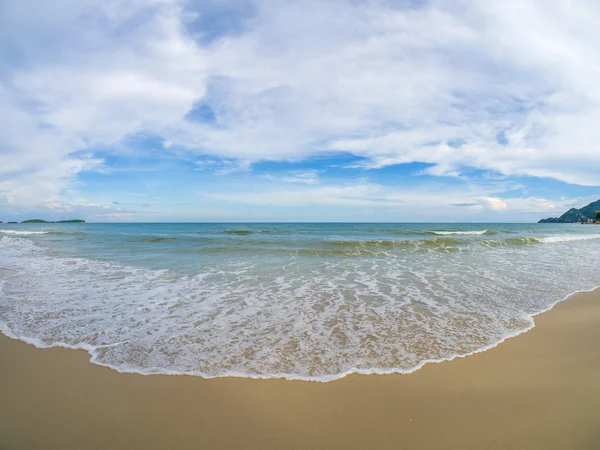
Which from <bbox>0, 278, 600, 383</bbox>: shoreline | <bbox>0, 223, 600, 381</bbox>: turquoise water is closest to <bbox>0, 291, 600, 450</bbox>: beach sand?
<bbox>0, 278, 600, 383</bbox>: shoreline

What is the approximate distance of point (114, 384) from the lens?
3.39 metres

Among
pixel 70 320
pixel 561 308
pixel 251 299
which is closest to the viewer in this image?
pixel 70 320

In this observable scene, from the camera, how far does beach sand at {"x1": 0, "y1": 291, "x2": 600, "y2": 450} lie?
99.6 inches

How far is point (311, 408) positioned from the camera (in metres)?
2.92

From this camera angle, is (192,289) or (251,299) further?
(192,289)

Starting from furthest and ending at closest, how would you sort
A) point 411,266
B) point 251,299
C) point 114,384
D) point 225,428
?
point 411,266 → point 251,299 → point 114,384 → point 225,428

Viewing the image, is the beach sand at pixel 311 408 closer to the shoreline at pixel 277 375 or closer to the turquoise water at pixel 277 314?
the shoreline at pixel 277 375

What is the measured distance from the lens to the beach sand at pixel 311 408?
8.30 ft

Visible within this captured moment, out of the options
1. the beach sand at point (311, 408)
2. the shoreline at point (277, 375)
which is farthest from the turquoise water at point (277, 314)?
the beach sand at point (311, 408)

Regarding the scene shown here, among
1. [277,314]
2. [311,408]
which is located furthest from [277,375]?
[277,314]

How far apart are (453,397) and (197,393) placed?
267cm

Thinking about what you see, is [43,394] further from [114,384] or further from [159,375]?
[159,375]

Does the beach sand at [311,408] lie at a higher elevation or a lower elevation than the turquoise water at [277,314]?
lower

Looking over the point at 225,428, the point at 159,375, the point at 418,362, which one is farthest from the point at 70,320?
the point at 418,362
